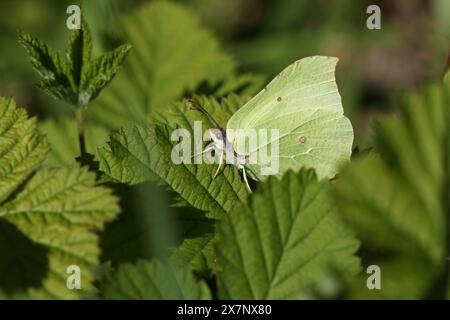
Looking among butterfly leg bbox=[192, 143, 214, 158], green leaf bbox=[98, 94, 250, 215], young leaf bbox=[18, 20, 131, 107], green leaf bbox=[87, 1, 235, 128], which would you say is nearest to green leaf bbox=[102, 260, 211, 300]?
green leaf bbox=[98, 94, 250, 215]

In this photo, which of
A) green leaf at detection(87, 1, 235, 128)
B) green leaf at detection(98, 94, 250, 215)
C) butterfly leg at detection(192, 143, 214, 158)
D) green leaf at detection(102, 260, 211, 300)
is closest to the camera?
green leaf at detection(102, 260, 211, 300)

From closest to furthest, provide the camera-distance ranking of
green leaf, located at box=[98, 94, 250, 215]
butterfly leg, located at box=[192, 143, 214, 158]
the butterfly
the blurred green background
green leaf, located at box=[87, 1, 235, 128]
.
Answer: green leaf, located at box=[98, 94, 250, 215]
butterfly leg, located at box=[192, 143, 214, 158]
the butterfly
green leaf, located at box=[87, 1, 235, 128]
the blurred green background

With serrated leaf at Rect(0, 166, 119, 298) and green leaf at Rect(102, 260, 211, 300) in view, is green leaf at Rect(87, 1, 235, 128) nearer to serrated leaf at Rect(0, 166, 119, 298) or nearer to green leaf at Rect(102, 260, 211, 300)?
serrated leaf at Rect(0, 166, 119, 298)

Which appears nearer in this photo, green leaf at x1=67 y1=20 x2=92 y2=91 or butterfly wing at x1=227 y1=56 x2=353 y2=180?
green leaf at x1=67 y1=20 x2=92 y2=91

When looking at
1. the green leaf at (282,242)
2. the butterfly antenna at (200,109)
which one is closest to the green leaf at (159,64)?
the butterfly antenna at (200,109)

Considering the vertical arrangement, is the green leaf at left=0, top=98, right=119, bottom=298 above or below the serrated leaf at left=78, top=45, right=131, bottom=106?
below

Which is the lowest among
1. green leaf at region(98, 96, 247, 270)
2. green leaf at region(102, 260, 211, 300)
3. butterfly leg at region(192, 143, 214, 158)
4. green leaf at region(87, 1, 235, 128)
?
green leaf at region(102, 260, 211, 300)

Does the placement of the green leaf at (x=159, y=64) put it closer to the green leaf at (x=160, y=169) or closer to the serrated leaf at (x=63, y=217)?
the green leaf at (x=160, y=169)

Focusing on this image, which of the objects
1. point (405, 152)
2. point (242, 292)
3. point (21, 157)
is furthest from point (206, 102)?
point (405, 152)
